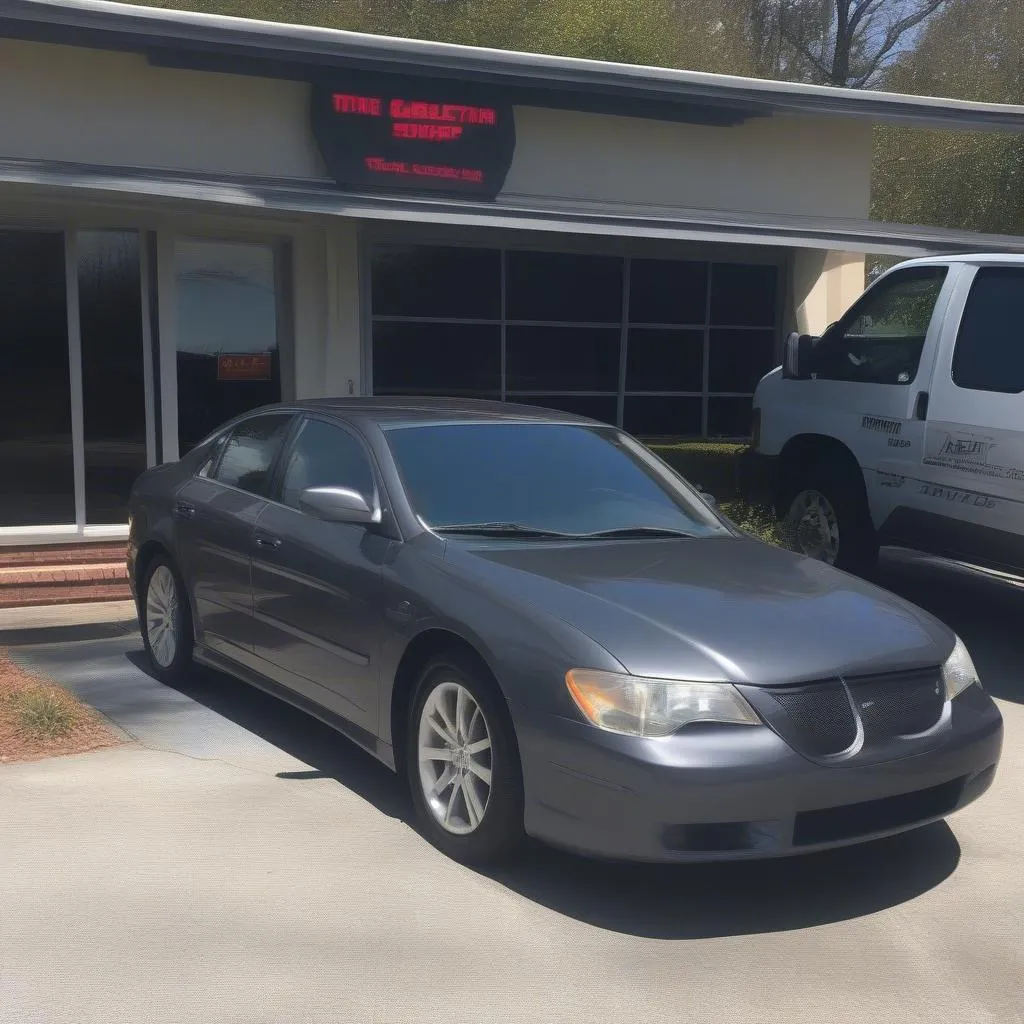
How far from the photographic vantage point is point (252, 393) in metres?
11.5

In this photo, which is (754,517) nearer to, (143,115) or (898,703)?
(143,115)

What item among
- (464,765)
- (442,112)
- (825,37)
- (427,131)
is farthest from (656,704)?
(825,37)

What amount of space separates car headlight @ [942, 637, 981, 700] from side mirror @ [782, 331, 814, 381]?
4.17 m

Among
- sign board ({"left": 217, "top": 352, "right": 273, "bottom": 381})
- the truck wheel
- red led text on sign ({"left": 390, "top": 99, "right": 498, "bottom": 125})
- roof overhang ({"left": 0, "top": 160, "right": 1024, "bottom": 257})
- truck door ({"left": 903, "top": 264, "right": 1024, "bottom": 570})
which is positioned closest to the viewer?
truck door ({"left": 903, "top": 264, "right": 1024, "bottom": 570})

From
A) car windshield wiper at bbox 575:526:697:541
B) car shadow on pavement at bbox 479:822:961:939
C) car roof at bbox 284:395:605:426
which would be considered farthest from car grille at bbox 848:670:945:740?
car roof at bbox 284:395:605:426

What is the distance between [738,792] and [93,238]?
8230 mm

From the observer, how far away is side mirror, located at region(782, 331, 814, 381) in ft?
28.2

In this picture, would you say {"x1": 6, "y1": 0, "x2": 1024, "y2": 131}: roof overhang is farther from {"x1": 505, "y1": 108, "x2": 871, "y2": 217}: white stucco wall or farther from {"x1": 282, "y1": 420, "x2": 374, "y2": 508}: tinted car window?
{"x1": 282, "y1": 420, "x2": 374, "y2": 508}: tinted car window

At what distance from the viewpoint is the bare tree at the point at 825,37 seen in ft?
125

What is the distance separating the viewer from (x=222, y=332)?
440 inches

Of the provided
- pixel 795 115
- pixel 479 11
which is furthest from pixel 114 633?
pixel 479 11

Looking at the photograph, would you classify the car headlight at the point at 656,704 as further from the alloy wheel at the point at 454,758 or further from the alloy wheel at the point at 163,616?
the alloy wheel at the point at 163,616

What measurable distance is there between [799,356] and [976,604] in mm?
2288

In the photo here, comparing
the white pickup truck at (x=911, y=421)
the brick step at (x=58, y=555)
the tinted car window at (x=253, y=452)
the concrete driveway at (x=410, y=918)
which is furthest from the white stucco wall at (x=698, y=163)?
the concrete driveway at (x=410, y=918)
